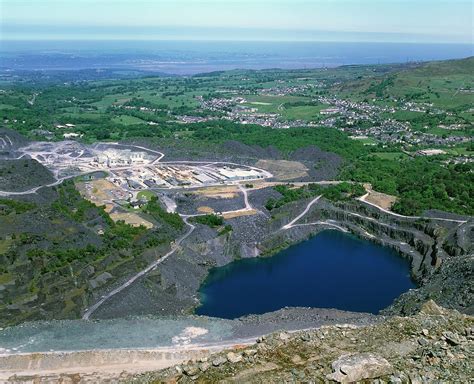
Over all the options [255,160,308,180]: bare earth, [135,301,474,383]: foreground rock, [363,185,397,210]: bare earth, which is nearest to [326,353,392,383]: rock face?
[135,301,474,383]: foreground rock

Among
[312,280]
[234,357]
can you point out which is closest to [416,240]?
[312,280]

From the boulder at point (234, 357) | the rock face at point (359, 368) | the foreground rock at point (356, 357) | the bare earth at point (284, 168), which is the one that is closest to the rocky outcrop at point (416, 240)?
the bare earth at point (284, 168)

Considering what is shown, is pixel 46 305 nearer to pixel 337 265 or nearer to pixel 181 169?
pixel 337 265

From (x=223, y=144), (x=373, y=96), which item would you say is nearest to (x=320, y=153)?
(x=223, y=144)

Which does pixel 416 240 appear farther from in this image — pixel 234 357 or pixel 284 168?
pixel 234 357

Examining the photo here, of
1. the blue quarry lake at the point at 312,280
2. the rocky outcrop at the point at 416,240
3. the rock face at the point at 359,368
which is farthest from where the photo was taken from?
the blue quarry lake at the point at 312,280

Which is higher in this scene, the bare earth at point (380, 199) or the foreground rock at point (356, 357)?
the foreground rock at point (356, 357)

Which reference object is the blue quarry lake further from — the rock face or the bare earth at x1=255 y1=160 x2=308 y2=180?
the rock face

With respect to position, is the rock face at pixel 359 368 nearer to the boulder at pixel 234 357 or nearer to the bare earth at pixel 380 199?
the boulder at pixel 234 357
